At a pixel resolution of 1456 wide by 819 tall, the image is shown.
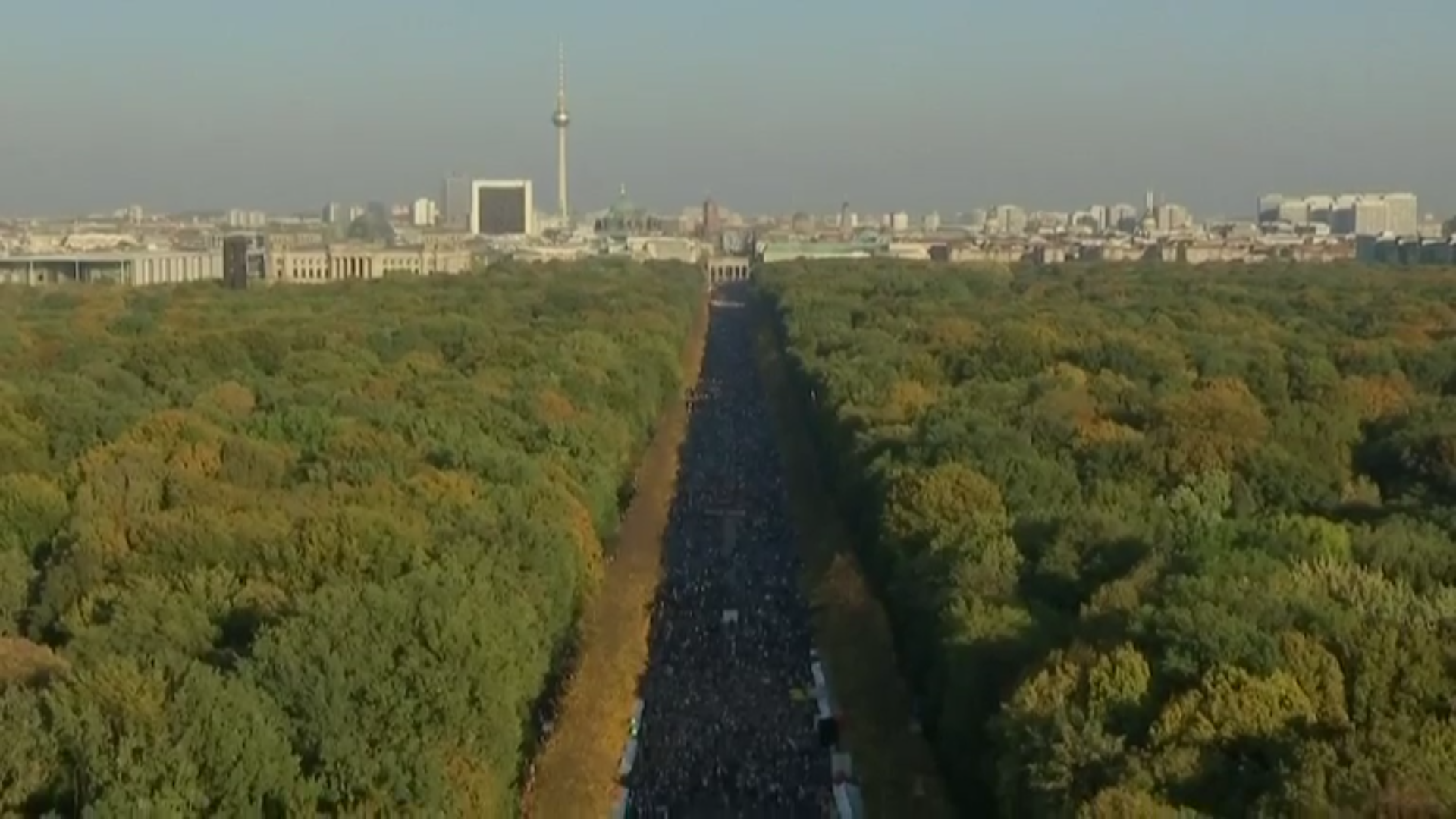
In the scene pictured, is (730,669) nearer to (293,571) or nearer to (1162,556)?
(293,571)

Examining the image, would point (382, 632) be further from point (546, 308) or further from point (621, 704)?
point (546, 308)

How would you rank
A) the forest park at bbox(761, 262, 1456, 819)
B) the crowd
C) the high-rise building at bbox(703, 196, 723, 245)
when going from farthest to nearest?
the high-rise building at bbox(703, 196, 723, 245) < the crowd < the forest park at bbox(761, 262, 1456, 819)

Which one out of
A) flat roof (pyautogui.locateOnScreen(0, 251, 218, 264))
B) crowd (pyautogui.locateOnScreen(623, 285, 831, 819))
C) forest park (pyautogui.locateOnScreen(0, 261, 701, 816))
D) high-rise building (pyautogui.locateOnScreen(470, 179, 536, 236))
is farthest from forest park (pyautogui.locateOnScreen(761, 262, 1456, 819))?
high-rise building (pyautogui.locateOnScreen(470, 179, 536, 236))

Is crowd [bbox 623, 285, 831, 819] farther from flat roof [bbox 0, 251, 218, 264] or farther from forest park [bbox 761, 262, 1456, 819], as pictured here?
flat roof [bbox 0, 251, 218, 264]

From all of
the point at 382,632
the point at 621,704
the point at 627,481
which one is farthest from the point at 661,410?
the point at 382,632

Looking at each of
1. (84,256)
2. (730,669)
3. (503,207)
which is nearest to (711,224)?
(503,207)

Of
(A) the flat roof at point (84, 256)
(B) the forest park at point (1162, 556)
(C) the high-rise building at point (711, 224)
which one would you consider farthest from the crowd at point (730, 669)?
(C) the high-rise building at point (711, 224)

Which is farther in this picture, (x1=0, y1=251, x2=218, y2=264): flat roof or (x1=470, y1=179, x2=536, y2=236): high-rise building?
(x1=470, y1=179, x2=536, y2=236): high-rise building
